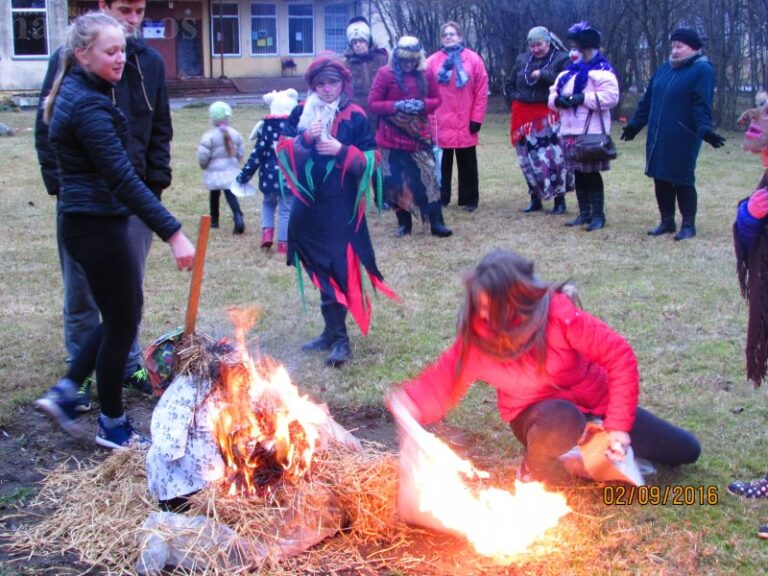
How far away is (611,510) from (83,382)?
2.52 meters

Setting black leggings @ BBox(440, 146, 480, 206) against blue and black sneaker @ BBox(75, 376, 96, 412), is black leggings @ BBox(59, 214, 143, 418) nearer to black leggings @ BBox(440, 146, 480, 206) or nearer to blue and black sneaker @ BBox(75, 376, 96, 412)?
blue and black sneaker @ BBox(75, 376, 96, 412)

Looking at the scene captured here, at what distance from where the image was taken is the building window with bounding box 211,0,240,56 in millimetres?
31188

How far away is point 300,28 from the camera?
3231 cm

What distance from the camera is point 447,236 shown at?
884 cm

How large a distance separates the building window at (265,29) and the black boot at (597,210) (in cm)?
2485

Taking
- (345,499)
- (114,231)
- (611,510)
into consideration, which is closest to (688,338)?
(611,510)

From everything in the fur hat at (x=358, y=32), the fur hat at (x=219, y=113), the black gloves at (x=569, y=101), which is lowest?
the fur hat at (x=219, y=113)

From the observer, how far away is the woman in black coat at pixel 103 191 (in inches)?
142

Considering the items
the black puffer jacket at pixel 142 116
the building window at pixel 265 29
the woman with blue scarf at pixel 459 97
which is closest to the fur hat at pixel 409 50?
the woman with blue scarf at pixel 459 97

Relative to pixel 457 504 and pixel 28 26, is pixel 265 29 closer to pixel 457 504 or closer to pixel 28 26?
pixel 28 26

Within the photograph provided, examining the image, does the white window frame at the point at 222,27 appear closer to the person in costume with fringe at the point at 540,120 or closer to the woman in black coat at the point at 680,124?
the person in costume with fringe at the point at 540,120

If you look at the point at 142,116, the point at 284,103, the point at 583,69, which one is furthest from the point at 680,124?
the point at 142,116

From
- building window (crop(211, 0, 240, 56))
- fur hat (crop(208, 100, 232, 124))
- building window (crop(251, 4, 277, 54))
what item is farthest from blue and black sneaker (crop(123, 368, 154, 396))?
building window (crop(251, 4, 277, 54))
